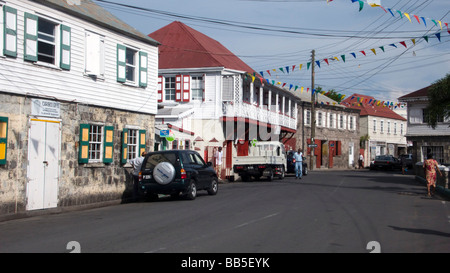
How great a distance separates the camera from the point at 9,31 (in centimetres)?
1370

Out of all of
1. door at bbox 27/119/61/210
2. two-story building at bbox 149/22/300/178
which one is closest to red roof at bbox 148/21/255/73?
two-story building at bbox 149/22/300/178

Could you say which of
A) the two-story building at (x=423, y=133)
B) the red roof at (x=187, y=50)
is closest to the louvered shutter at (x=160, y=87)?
the red roof at (x=187, y=50)

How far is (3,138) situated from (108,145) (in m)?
4.87

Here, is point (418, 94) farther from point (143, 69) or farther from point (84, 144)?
point (84, 144)

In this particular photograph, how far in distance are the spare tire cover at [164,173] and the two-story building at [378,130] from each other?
5032 cm

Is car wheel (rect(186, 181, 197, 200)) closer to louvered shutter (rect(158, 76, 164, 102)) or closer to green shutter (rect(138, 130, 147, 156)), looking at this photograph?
green shutter (rect(138, 130, 147, 156))

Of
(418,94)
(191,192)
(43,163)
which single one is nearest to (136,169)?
(191,192)

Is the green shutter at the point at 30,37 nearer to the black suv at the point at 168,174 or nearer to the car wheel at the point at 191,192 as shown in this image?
the black suv at the point at 168,174

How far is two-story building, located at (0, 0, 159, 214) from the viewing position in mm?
13891

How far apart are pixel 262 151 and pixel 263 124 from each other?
431 centimetres

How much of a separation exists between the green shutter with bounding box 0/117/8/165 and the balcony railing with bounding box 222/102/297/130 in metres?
18.5

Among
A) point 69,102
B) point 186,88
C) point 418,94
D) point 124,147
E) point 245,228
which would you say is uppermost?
point 418,94

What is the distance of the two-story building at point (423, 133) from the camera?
137 ft
